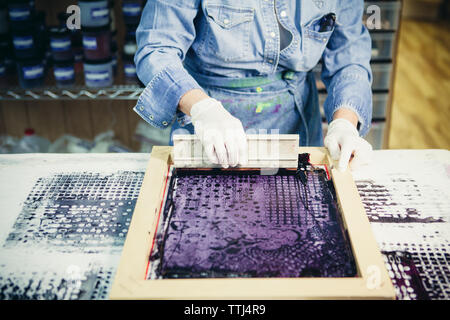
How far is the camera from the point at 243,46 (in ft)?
3.79

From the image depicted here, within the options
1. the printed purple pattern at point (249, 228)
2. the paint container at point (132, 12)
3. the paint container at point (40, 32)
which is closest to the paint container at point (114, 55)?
the paint container at point (132, 12)

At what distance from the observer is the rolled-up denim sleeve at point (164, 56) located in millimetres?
1046

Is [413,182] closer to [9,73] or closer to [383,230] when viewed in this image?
[383,230]

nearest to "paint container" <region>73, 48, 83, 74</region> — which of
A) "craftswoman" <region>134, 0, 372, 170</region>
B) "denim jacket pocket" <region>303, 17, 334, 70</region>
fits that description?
"craftswoman" <region>134, 0, 372, 170</region>

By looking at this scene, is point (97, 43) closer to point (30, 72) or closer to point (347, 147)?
point (30, 72)

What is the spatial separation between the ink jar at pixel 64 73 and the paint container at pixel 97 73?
63mm

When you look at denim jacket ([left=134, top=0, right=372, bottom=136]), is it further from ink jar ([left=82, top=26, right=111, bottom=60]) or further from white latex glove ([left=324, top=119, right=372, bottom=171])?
ink jar ([left=82, top=26, right=111, bottom=60])

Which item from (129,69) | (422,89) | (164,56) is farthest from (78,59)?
(422,89)

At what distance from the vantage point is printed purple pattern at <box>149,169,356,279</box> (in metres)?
0.72

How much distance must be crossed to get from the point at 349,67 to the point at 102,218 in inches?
31.2

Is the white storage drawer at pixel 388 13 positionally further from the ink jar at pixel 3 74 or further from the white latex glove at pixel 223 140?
the ink jar at pixel 3 74

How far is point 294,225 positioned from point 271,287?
17 centimetres

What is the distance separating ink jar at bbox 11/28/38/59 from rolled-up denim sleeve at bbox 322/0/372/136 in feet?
3.77
